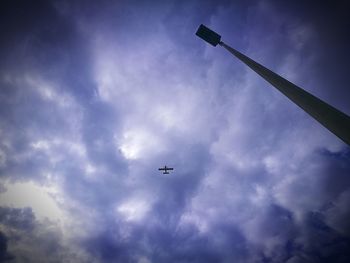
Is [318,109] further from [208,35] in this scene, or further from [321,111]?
[208,35]

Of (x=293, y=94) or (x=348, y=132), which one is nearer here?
(x=348, y=132)

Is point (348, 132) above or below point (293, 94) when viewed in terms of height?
below

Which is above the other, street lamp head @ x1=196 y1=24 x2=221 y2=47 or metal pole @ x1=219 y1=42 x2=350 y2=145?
street lamp head @ x1=196 y1=24 x2=221 y2=47

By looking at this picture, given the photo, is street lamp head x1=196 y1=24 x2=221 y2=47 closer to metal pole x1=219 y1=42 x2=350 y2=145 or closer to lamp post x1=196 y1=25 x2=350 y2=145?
lamp post x1=196 y1=25 x2=350 y2=145

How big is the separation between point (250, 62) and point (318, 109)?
4.26m

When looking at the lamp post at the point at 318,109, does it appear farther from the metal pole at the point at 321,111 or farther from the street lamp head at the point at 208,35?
the street lamp head at the point at 208,35

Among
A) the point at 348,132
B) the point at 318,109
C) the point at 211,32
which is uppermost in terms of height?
the point at 211,32

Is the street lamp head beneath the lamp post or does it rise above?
above

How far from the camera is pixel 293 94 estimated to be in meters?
5.57

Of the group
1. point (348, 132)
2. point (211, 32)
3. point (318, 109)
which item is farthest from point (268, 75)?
point (211, 32)

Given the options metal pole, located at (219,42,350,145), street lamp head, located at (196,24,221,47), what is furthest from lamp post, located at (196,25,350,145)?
street lamp head, located at (196,24,221,47)

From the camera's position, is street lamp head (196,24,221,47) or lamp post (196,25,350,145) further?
street lamp head (196,24,221,47)

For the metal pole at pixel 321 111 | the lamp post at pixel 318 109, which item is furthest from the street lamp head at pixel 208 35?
the metal pole at pixel 321 111

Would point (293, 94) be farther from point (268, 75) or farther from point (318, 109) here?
point (268, 75)
